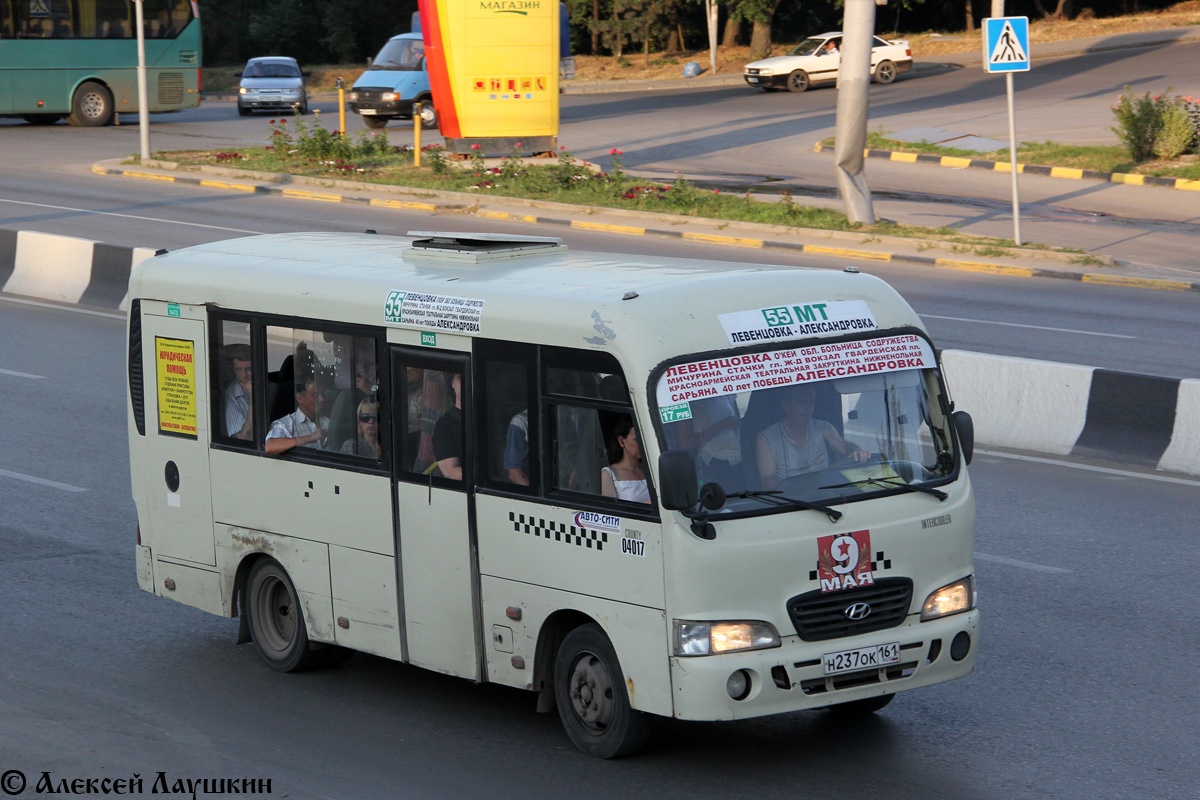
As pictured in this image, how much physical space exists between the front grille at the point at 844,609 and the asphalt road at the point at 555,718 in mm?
596

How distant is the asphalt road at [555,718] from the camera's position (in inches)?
242

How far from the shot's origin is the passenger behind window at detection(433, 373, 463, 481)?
22.2 ft

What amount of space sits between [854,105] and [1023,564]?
50.9ft

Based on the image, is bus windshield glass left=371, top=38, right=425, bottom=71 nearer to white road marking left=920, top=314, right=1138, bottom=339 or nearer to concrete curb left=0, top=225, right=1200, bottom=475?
white road marking left=920, top=314, right=1138, bottom=339

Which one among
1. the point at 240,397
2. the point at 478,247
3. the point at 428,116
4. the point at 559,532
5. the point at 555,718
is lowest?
the point at 555,718

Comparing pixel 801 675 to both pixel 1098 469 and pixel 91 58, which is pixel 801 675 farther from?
pixel 91 58

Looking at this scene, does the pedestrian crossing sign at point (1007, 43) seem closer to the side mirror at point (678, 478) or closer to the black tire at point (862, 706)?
the black tire at point (862, 706)

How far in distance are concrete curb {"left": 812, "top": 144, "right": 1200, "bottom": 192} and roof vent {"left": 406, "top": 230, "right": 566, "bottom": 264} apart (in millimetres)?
19695

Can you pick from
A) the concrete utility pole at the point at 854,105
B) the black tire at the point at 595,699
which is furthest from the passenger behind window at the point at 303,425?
the concrete utility pole at the point at 854,105

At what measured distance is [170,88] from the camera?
40.7m

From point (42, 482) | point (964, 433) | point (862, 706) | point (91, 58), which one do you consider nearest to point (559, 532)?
point (862, 706)

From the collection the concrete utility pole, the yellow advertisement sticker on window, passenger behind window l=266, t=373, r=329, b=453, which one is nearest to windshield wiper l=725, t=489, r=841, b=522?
passenger behind window l=266, t=373, r=329, b=453

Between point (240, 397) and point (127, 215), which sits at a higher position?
point (127, 215)

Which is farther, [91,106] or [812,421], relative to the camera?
[91,106]
